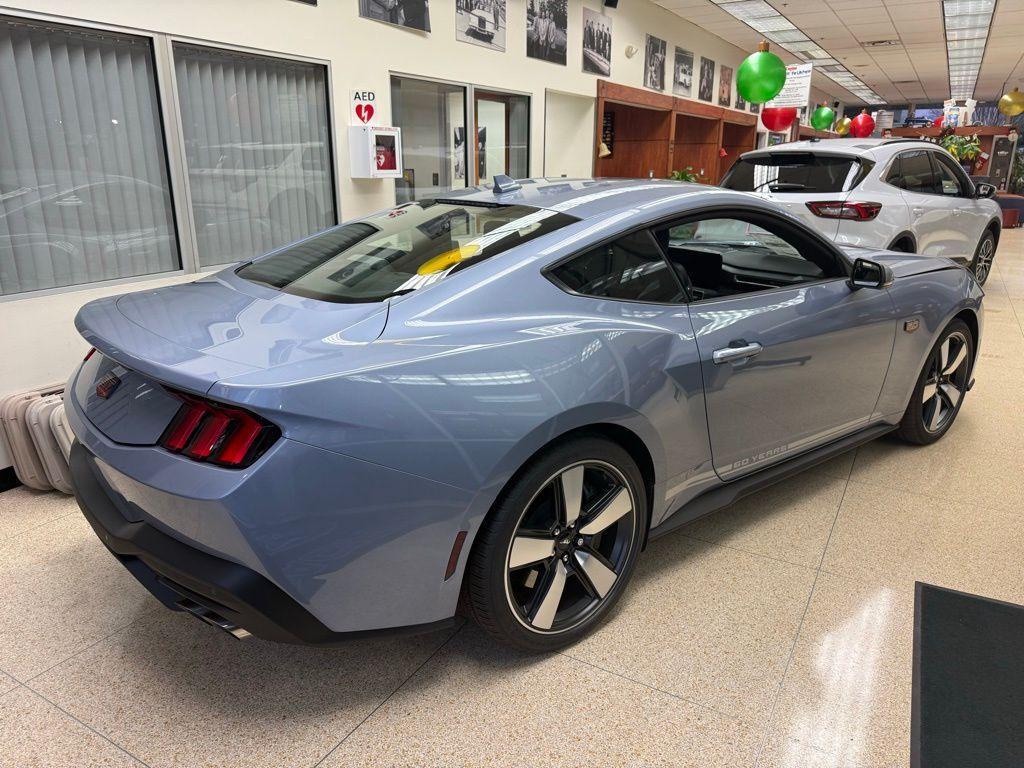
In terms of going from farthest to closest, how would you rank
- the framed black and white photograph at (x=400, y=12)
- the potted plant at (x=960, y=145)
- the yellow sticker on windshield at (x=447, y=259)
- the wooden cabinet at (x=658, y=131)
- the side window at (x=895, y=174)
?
the potted plant at (x=960, y=145), the wooden cabinet at (x=658, y=131), the side window at (x=895, y=174), the framed black and white photograph at (x=400, y=12), the yellow sticker on windshield at (x=447, y=259)

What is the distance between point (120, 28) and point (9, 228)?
112 cm

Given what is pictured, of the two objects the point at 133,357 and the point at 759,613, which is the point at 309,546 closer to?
the point at 133,357

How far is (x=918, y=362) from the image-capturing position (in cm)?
312

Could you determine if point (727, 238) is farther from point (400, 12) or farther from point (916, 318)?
point (400, 12)

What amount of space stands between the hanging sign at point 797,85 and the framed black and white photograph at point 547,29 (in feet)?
11.2

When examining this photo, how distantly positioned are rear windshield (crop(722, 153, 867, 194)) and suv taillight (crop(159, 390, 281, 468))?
4.92 meters

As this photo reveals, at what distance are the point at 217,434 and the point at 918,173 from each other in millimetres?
6069

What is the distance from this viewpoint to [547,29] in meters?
7.07

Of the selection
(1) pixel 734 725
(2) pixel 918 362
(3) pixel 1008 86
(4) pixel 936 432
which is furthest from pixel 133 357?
(3) pixel 1008 86

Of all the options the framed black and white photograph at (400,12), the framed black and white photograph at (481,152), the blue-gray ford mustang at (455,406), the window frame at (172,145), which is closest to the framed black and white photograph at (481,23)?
the framed black and white photograph at (400,12)

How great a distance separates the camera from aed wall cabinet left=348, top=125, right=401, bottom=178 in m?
5.02

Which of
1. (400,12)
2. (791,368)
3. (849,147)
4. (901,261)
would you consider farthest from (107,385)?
(849,147)

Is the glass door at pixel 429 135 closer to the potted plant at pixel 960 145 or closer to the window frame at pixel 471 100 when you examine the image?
the window frame at pixel 471 100

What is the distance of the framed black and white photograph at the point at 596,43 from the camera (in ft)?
25.6
